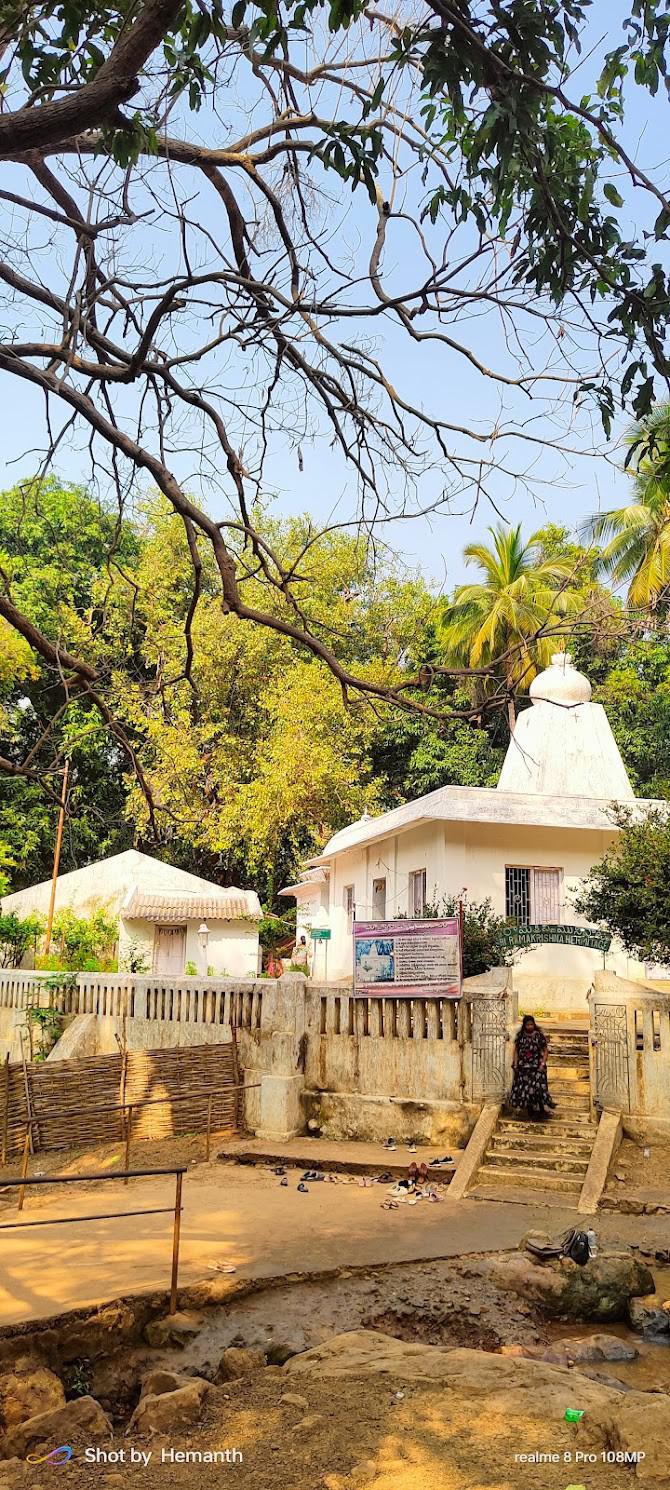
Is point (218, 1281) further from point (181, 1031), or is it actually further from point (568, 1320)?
point (181, 1031)

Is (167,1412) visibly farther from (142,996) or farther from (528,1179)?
(142,996)

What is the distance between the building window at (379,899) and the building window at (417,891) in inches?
67.1

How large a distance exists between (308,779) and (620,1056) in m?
19.1

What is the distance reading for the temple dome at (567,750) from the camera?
23.5 metres

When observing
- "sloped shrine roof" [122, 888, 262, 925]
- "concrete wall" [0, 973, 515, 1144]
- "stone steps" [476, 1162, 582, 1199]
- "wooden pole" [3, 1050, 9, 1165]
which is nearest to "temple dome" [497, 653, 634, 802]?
"sloped shrine roof" [122, 888, 262, 925]

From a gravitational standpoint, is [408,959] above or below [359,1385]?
above

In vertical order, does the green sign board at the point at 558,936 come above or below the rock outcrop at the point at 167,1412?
above

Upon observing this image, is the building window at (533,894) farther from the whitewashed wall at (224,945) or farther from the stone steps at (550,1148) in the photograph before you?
the whitewashed wall at (224,945)

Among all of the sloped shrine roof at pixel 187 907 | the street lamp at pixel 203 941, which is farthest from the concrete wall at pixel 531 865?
the sloped shrine roof at pixel 187 907

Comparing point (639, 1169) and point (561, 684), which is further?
point (561, 684)

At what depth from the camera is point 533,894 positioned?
64.7ft

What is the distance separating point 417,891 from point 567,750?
17.9ft

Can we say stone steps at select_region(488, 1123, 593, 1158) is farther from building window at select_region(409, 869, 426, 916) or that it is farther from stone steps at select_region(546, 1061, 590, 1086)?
building window at select_region(409, 869, 426, 916)

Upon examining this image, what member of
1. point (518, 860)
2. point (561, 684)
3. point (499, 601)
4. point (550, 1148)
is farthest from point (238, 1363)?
point (499, 601)
